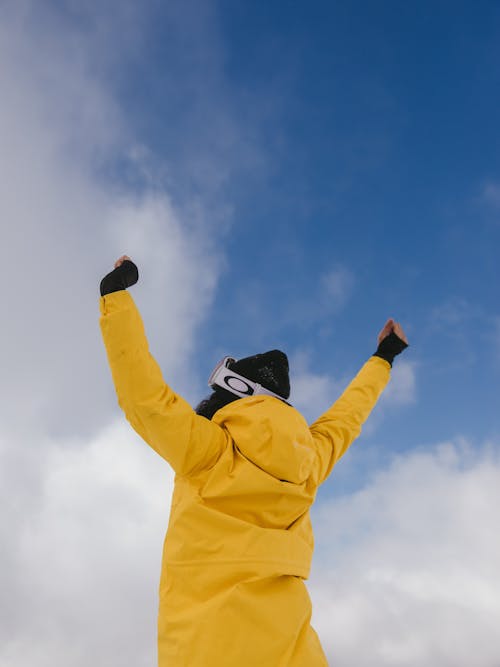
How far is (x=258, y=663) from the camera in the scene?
10.7 feet

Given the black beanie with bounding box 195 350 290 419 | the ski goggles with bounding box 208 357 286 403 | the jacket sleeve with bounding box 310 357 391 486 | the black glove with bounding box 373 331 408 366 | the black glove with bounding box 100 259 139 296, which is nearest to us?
the black glove with bounding box 100 259 139 296

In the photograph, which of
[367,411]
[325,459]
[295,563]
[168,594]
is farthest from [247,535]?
[367,411]

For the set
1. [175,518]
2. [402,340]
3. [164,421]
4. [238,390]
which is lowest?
[175,518]

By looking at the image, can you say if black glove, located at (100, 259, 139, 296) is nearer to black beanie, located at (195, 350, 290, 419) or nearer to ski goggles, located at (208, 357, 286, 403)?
ski goggles, located at (208, 357, 286, 403)

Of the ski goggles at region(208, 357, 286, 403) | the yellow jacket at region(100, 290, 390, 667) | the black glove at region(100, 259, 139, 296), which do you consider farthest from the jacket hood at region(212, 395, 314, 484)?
the black glove at region(100, 259, 139, 296)

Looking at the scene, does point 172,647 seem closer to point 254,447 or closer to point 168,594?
point 168,594

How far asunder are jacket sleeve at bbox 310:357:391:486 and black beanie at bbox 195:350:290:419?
71cm

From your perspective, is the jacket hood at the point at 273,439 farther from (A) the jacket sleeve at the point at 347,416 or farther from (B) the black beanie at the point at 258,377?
(A) the jacket sleeve at the point at 347,416

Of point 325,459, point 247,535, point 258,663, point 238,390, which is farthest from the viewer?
point 325,459

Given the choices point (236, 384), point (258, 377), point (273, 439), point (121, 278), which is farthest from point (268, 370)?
point (121, 278)

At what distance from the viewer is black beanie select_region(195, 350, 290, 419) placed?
4418mm

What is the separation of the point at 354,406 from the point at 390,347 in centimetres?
111

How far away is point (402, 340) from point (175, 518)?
147 inches

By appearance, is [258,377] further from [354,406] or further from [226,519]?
[354,406]
